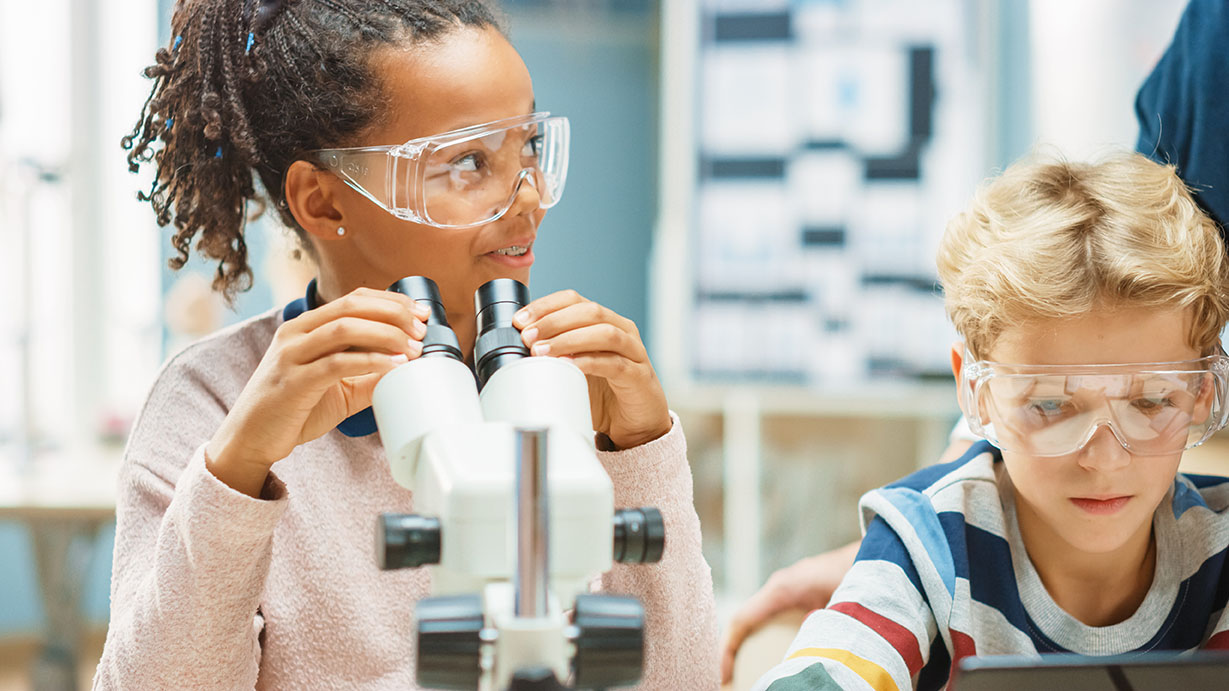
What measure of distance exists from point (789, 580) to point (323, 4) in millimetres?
778

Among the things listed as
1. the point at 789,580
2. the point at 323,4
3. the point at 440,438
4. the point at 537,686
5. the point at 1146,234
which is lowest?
the point at 789,580

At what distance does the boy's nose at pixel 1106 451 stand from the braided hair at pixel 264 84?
26.8 inches

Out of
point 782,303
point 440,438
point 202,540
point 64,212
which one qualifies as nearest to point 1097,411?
point 440,438

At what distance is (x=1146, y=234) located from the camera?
999mm

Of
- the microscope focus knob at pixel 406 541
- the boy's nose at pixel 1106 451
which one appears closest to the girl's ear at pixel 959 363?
the boy's nose at pixel 1106 451

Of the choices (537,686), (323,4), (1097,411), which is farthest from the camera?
(323,4)

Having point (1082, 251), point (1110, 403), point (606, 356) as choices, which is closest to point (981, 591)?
→ point (1110, 403)

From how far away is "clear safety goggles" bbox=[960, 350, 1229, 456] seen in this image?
Answer: 946 mm

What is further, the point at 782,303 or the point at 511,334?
the point at 782,303

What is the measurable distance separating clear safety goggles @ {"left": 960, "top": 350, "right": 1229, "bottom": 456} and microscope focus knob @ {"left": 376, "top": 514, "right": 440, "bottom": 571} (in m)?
0.59

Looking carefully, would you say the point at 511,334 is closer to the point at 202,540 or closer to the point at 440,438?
the point at 440,438

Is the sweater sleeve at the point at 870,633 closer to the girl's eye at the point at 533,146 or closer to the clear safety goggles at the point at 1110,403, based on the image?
the clear safety goggles at the point at 1110,403

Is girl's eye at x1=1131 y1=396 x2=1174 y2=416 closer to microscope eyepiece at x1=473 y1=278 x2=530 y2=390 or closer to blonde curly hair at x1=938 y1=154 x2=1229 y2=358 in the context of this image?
blonde curly hair at x1=938 y1=154 x2=1229 y2=358

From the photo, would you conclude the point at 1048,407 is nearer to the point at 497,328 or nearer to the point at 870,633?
the point at 870,633
